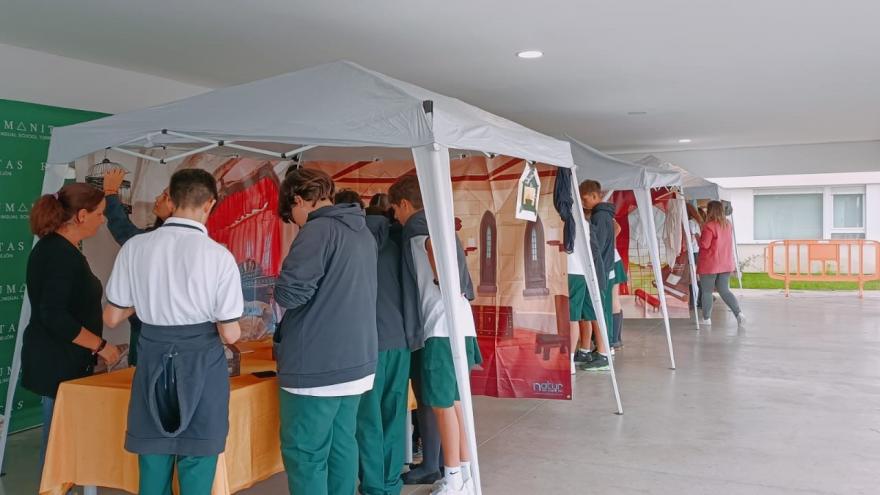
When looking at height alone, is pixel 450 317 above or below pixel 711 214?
below

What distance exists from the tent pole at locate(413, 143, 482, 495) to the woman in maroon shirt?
6.41 metres

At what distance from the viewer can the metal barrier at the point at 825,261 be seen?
40.2ft

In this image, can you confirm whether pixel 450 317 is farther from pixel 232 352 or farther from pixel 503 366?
pixel 503 366

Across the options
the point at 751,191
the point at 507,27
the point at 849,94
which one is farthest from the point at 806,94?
the point at 751,191

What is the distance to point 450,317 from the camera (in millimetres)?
2611


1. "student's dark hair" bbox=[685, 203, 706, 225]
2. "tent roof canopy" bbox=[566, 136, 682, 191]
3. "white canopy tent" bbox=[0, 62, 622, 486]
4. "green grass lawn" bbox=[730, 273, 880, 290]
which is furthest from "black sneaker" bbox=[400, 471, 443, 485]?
"green grass lawn" bbox=[730, 273, 880, 290]

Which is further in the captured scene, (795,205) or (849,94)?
(795,205)

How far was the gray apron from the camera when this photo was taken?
213 cm

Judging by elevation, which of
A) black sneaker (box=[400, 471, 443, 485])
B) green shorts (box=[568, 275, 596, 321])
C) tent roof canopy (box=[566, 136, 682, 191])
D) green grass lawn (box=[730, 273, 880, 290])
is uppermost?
tent roof canopy (box=[566, 136, 682, 191])

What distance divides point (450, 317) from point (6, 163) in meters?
3.35

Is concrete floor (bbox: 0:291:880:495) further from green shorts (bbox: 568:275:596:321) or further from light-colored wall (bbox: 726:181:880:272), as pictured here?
light-colored wall (bbox: 726:181:880:272)

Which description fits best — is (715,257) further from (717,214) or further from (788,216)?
(788,216)

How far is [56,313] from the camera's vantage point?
8.72 feet

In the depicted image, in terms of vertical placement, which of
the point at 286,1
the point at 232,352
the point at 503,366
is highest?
the point at 286,1
